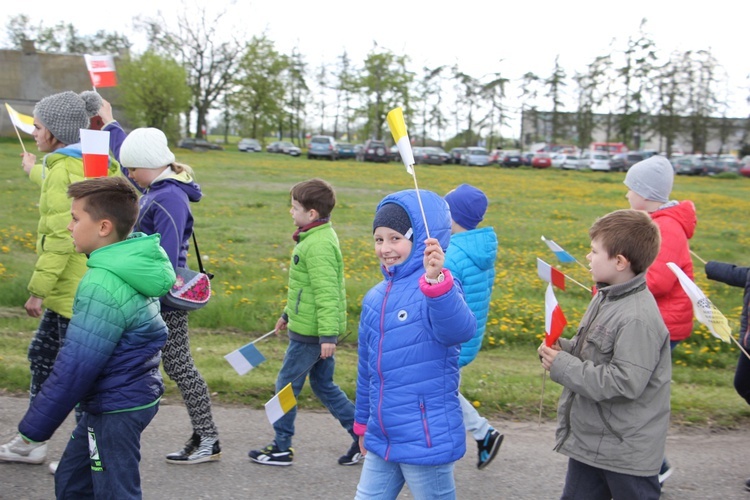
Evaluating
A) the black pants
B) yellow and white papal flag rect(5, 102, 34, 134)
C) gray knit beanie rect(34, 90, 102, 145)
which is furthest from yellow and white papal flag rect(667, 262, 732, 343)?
yellow and white papal flag rect(5, 102, 34, 134)

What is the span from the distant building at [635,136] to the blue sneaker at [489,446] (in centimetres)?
Answer: 6128

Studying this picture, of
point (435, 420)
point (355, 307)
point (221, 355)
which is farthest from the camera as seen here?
point (355, 307)

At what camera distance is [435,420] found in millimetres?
2926

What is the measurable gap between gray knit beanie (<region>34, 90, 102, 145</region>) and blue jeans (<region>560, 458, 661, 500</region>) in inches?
132

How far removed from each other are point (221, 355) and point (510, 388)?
8.11ft

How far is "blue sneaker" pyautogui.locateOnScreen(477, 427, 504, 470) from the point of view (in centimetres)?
435

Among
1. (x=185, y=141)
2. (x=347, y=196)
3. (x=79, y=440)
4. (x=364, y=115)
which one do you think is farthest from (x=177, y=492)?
(x=364, y=115)

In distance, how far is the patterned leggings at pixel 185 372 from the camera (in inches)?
168

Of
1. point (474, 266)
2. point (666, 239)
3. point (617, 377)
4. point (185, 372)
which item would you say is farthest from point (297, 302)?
point (666, 239)

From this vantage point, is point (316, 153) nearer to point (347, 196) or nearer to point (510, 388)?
point (347, 196)

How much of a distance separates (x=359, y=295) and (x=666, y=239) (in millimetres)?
4556

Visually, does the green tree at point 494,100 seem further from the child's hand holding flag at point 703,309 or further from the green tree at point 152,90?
the child's hand holding flag at point 703,309

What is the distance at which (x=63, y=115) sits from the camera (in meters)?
4.39

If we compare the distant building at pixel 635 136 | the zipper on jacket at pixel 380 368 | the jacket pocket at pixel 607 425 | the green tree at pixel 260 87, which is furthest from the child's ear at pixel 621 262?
the distant building at pixel 635 136
